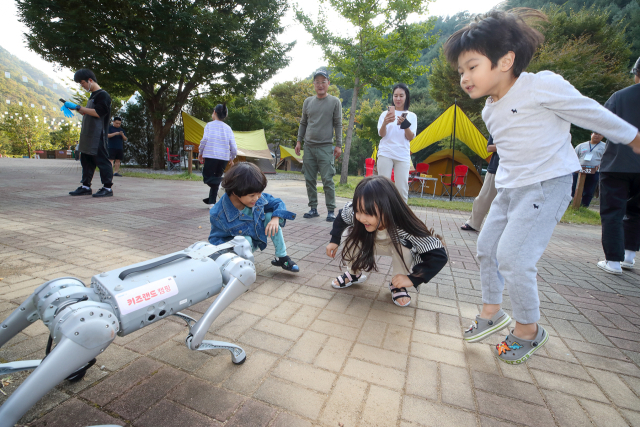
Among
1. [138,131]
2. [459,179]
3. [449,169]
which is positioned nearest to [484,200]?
[459,179]

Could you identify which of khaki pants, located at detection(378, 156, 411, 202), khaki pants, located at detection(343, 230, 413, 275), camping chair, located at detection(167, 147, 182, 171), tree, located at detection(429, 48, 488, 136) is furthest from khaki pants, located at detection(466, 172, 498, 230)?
tree, located at detection(429, 48, 488, 136)

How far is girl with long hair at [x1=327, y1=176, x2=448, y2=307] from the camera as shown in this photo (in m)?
1.97

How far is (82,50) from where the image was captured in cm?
1245

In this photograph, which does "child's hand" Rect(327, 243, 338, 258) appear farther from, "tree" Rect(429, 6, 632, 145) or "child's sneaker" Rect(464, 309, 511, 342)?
"tree" Rect(429, 6, 632, 145)

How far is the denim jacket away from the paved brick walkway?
45 cm

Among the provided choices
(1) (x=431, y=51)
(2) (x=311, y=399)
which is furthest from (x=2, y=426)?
(1) (x=431, y=51)

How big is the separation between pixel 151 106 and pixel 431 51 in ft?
152

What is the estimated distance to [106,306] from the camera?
3.19 ft

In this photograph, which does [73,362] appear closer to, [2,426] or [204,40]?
[2,426]

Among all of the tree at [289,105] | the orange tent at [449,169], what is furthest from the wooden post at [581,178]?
the tree at [289,105]

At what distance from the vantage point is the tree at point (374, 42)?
1362 cm

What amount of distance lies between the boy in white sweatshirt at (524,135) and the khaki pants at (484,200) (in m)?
3.05

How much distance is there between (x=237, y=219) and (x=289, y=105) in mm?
34085

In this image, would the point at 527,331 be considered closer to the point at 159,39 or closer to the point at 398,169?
the point at 398,169
